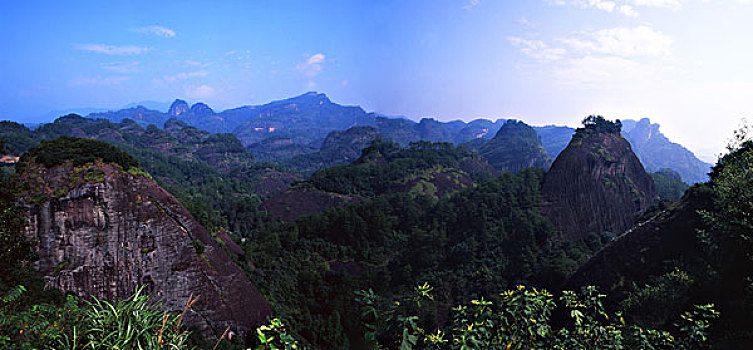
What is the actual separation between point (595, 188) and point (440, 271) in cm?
2738

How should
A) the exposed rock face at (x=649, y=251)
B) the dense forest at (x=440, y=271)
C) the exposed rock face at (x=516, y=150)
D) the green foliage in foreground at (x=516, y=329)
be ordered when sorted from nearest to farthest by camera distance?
the green foliage in foreground at (x=516, y=329) → the dense forest at (x=440, y=271) → the exposed rock face at (x=649, y=251) → the exposed rock face at (x=516, y=150)

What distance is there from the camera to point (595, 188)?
49750 mm

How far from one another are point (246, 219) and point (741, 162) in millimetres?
66089

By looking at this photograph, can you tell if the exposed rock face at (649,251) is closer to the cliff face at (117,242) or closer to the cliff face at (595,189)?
the cliff face at (595,189)

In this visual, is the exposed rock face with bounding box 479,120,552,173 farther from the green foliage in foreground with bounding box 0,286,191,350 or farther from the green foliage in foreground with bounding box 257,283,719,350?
the green foliage in foreground with bounding box 0,286,191,350

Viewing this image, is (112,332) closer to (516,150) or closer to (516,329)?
(516,329)

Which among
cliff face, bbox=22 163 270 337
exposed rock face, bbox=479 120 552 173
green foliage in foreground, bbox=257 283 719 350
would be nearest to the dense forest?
green foliage in foreground, bbox=257 283 719 350

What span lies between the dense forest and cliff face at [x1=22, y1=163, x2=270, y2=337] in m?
1.07

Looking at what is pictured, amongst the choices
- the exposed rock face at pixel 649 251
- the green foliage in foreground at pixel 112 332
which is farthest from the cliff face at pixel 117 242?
the exposed rock face at pixel 649 251

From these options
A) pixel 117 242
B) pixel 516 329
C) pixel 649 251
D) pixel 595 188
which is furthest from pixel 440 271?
pixel 516 329

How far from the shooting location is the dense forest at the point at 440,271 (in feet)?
16.2

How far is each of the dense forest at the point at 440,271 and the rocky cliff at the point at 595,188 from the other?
2.05 m

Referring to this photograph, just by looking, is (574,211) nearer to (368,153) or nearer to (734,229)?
(734,229)

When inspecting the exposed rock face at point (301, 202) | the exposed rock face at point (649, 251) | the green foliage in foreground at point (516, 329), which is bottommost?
the exposed rock face at point (301, 202)
